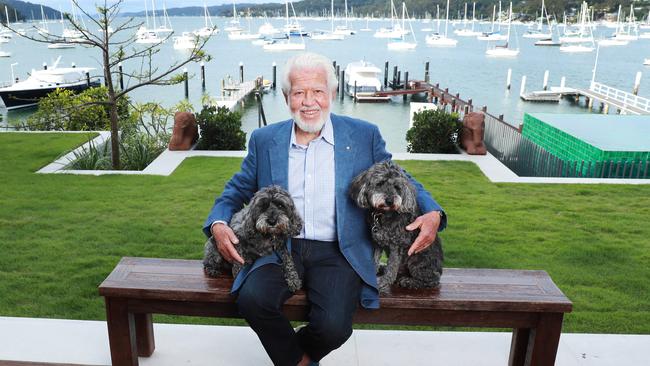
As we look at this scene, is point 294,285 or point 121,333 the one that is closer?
point 294,285

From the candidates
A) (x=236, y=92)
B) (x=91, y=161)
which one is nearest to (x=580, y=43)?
(x=236, y=92)

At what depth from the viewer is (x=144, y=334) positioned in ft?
11.5

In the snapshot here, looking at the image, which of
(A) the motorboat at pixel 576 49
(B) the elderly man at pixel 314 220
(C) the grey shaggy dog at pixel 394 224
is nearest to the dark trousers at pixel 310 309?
(B) the elderly man at pixel 314 220

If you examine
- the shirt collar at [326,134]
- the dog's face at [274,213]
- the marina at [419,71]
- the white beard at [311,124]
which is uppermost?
the white beard at [311,124]

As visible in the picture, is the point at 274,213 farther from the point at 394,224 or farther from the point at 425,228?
the point at 425,228

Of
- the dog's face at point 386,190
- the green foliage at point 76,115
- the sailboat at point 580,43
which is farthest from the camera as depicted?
the sailboat at point 580,43

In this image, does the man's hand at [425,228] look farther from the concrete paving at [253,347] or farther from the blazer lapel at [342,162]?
the concrete paving at [253,347]

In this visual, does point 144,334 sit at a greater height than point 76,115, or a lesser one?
greater

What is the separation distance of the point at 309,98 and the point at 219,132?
28.3 feet

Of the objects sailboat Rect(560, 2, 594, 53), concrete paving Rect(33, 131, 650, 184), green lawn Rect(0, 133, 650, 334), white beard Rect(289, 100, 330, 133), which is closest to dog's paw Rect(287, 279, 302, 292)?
white beard Rect(289, 100, 330, 133)

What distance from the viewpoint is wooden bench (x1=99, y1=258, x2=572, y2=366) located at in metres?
2.93

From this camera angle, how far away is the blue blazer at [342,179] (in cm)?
301

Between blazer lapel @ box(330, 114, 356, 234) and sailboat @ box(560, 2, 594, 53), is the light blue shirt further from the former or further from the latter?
sailboat @ box(560, 2, 594, 53)

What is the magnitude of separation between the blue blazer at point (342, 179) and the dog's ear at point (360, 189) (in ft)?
0.33
